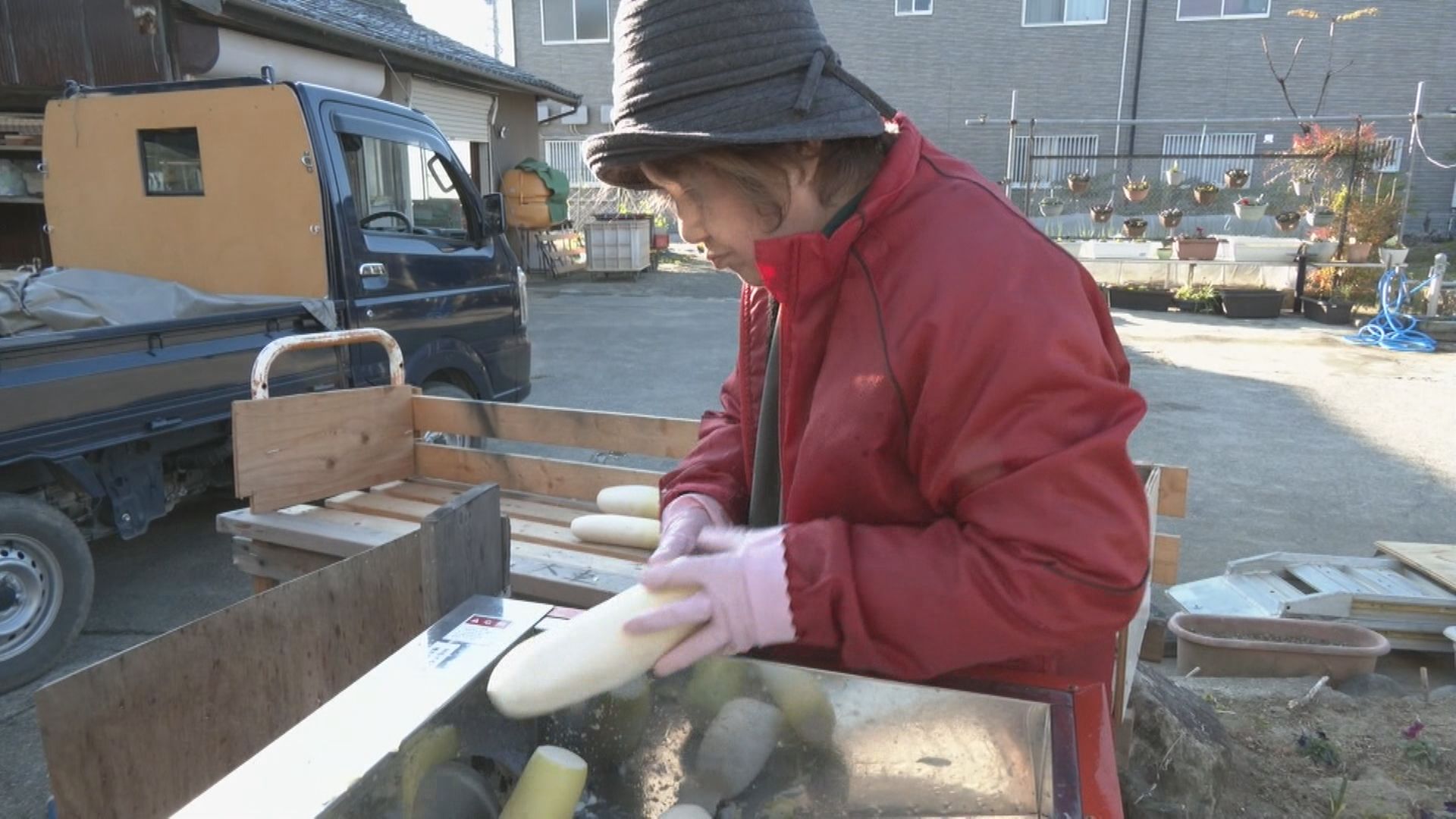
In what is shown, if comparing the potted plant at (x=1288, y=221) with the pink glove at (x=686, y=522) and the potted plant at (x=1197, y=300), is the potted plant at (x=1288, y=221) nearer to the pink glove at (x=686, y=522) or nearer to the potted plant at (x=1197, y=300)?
the potted plant at (x=1197, y=300)

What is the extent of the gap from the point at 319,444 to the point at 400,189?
21.7 feet

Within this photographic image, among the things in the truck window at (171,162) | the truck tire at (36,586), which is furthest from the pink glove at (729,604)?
the truck window at (171,162)

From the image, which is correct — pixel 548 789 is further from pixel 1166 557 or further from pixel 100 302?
pixel 100 302

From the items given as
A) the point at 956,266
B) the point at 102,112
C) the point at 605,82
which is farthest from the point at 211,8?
the point at 605,82

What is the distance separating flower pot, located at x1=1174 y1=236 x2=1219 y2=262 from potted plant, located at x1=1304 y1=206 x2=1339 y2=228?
194 centimetres

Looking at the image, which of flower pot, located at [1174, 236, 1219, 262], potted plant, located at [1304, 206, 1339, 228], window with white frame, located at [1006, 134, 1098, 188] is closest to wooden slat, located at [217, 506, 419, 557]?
flower pot, located at [1174, 236, 1219, 262]

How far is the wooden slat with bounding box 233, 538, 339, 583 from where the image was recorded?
3223 mm

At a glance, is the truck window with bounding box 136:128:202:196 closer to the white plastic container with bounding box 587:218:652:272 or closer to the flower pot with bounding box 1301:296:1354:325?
the white plastic container with bounding box 587:218:652:272

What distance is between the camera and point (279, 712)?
218cm

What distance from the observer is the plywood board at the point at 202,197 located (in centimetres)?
480

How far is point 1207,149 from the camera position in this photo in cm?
2369

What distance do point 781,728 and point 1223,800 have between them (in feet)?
7.74

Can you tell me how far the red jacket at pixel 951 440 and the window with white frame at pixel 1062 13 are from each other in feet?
82.2

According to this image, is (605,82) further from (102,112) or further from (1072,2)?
(102,112)
